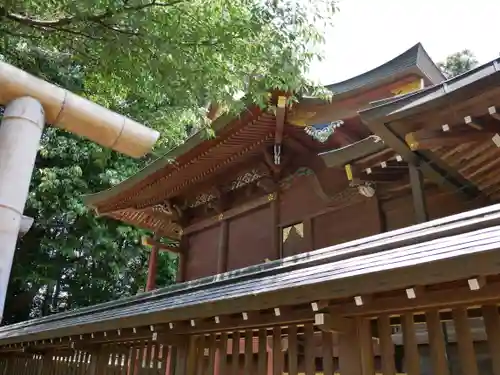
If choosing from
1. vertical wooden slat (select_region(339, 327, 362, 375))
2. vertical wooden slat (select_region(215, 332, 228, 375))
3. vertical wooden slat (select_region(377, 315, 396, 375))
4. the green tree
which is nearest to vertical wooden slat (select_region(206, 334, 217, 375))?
vertical wooden slat (select_region(215, 332, 228, 375))

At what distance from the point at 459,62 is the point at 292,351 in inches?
755

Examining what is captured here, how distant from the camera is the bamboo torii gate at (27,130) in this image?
204 centimetres

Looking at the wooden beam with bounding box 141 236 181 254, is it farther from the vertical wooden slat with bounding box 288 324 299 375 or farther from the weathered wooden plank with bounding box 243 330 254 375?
the vertical wooden slat with bounding box 288 324 299 375

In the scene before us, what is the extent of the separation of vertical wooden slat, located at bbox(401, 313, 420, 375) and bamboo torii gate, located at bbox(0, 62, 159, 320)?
2.11 m

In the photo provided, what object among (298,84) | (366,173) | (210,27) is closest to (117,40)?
(210,27)

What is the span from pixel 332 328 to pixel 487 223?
1291 mm

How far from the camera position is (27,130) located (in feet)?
7.25

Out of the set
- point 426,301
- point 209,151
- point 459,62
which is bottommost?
point 426,301

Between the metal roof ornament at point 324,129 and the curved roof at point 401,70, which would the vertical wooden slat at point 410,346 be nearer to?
the curved roof at point 401,70

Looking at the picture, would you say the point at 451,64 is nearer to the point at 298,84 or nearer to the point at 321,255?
the point at 298,84

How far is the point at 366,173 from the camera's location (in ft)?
19.2

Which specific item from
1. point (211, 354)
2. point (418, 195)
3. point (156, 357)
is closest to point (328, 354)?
point (211, 354)

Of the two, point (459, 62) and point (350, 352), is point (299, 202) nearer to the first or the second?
point (350, 352)

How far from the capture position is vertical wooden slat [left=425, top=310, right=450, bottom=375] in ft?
9.69
